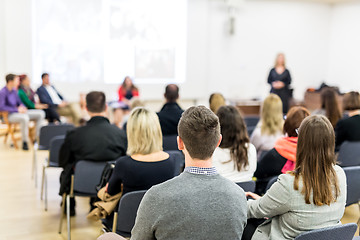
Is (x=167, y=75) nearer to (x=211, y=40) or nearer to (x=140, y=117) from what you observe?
(x=211, y=40)

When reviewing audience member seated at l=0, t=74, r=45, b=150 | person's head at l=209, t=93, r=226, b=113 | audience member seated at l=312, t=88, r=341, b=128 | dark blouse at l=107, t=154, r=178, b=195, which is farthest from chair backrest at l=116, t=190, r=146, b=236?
audience member seated at l=0, t=74, r=45, b=150

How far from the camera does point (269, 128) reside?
13.5ft

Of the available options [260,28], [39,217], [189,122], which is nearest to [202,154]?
[189,122]

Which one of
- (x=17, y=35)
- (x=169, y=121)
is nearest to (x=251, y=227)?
(x=169, y=121)

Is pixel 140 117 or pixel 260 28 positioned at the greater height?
pixel 260 28

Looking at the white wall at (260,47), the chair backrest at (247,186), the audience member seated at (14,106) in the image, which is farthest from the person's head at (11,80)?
the chair backrest at (247,186)

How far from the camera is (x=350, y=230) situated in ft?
6.16

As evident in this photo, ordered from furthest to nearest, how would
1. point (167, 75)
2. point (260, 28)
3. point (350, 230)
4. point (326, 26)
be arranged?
1. point (326, 26)
2. point (260, 28)
3. point (167, 75)
4. point (350, 230)

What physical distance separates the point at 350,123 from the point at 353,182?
139 cm

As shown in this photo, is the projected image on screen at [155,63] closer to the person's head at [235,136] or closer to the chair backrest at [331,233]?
the person's head at [235,136]

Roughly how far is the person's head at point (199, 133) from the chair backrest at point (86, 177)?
1.86m

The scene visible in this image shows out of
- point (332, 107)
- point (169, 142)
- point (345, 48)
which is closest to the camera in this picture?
point (169, 142)

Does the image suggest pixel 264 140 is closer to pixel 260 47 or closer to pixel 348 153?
pixel 348 153

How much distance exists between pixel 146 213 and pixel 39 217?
9.23ft
